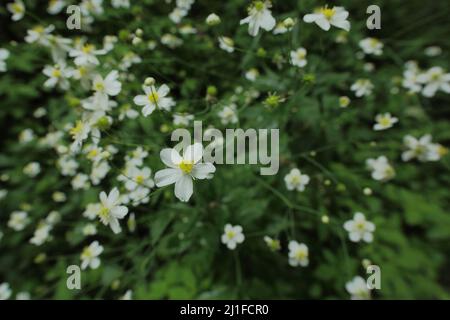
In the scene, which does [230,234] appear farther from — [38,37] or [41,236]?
[38,37]

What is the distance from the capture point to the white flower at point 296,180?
6.31 ft

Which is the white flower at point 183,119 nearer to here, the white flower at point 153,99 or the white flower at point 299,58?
the white flower at point 153,99

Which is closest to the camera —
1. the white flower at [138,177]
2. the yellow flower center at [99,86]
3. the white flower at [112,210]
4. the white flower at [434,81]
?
the white flower at [112,210]

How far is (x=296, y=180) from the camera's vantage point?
194 cm

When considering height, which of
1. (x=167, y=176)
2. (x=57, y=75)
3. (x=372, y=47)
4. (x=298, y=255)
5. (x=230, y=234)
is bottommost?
(x=298, y=255)

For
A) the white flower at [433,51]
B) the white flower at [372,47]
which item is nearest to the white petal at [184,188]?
the white flower at [372,47]

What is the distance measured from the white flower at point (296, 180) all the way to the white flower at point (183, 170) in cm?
75

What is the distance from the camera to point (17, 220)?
2527 millimetres

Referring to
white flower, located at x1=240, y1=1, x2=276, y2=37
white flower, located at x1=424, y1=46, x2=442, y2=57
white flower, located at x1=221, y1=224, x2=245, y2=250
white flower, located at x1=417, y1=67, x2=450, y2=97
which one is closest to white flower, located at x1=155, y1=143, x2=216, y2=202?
white flower, located at x1=221, y1=224, x2=245, y2=250

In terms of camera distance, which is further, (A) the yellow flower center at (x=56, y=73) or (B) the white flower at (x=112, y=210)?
(A) the yellow flower center at (x=56, y=73)

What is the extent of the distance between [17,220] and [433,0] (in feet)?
13.7

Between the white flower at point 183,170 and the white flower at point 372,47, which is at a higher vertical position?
the white flower at point 372,47

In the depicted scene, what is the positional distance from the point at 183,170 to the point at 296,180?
830mm

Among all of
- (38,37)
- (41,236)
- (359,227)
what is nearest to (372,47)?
(359,227)
